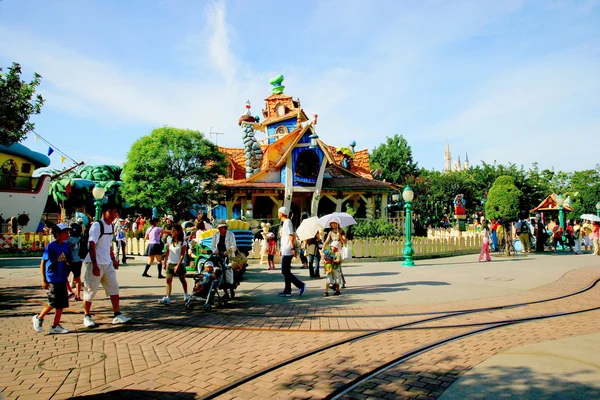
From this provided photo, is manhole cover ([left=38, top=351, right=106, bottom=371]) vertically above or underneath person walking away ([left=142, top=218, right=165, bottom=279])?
underneath

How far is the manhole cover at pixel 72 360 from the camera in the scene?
4.61 m

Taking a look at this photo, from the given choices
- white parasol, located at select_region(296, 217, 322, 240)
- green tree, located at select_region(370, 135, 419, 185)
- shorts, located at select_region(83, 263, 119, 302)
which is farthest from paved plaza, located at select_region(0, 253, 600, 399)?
green tree, located at select_region(370, 135, 419, 185)

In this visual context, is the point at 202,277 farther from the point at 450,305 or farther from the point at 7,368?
the point at 450,305

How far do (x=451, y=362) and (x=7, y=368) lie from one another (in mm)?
4719

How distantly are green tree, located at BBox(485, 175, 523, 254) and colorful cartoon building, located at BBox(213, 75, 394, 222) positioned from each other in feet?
28.4

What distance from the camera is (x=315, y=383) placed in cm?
416

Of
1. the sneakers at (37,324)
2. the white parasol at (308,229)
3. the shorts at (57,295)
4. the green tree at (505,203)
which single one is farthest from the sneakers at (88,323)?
the green tree at (505,203)

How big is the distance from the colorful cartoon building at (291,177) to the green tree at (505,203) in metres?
8.66

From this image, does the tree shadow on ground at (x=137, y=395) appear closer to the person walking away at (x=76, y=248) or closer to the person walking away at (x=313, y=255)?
the person walking away at (x=76, y=248)

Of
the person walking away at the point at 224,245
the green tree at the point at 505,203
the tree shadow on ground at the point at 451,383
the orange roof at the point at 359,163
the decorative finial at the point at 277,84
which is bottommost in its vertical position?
the tree shadow on ground at the point at 451,383

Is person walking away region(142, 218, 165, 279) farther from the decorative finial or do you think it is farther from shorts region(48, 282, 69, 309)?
the decorative finial

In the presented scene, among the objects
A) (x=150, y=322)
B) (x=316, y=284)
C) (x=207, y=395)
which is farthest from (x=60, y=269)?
(x=316, y=284)

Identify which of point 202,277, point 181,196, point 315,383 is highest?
point 181,196

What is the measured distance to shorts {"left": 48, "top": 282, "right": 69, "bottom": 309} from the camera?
5.99 metres
